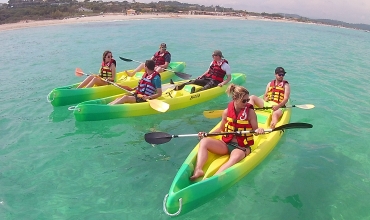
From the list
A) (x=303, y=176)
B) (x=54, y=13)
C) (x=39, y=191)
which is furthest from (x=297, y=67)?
Result: (x=54, y=13)

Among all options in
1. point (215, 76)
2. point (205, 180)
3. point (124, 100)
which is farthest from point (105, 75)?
point (205, 180)

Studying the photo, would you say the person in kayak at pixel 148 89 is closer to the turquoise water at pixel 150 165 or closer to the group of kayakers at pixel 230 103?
the group of kayakers at pixel 230 103

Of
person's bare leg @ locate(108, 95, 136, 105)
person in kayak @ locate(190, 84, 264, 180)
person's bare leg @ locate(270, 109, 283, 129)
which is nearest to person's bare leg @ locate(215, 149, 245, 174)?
person in kayak @ locate(190, 84, 264, 180)

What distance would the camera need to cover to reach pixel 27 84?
11102 millimetres

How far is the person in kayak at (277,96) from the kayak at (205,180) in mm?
1136

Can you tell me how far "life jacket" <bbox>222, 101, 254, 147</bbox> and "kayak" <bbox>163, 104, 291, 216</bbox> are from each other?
10.6 inches

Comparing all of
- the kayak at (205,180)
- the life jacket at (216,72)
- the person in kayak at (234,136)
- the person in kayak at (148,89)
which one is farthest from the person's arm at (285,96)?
the person in kayak at (148,89)

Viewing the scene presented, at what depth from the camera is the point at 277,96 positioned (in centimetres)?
680

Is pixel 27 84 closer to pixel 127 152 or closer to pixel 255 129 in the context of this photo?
pixel 127 152

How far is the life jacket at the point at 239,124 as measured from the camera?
4.72 meters

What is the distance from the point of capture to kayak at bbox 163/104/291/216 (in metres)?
3.98

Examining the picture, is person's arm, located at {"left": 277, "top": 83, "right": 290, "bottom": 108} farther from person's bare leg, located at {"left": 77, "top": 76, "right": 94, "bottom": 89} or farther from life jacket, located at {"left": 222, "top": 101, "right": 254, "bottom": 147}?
person's bare leg, located at {"left": 77, "top": 76, "right": 94, "bottom": 89}

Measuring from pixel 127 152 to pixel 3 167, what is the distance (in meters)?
2.22

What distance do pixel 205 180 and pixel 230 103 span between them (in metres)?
1.28
